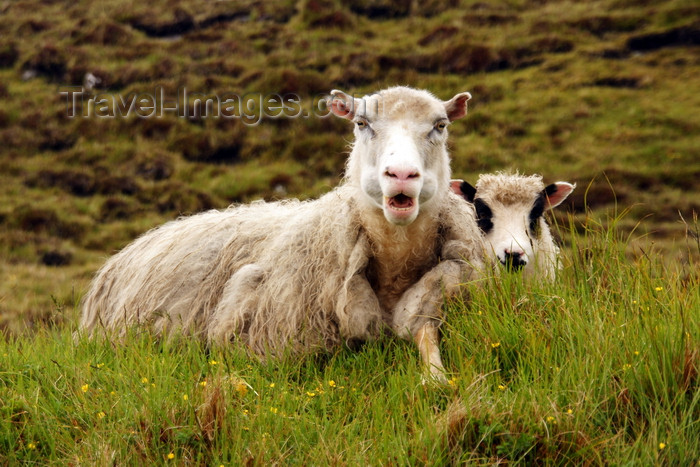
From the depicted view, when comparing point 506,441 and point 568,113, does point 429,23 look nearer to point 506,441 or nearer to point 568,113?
point 568,113

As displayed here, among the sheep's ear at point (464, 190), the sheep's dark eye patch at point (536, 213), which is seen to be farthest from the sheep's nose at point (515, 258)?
the sheep's ear at point (464, 190)

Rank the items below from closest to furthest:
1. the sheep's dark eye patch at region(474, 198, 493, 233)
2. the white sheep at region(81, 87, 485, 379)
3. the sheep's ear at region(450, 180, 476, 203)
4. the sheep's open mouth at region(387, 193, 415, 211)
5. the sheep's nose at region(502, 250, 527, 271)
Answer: the sheep's open mouth at region(387, 193, 415, 211), the white sheep at region(81, 87, 485, 379), the sheep's nose at region(502, 250, 527, 271), the sheep's dark eye patch at region(474, 198, 493, 233), the sheep's ear at region(450, 180, 476, 203)

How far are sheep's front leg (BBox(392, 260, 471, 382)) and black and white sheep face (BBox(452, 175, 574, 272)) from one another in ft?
2.67

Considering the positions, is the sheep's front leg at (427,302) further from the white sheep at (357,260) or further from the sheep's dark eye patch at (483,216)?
the sheep's dark eye patch at (483,216)

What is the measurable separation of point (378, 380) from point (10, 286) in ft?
37.3

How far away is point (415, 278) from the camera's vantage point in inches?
184

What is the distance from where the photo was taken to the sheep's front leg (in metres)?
4.25

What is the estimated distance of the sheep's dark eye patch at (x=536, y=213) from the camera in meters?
5.78

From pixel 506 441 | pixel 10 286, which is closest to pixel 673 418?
pixel 506 441

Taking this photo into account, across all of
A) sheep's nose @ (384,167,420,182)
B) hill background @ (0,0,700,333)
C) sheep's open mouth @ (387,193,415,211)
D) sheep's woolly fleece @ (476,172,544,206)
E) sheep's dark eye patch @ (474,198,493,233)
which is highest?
sheep's nose @ (384,167,420,182)

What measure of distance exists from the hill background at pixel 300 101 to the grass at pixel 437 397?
8938 mm

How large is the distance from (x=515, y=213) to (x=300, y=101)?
1838 cm

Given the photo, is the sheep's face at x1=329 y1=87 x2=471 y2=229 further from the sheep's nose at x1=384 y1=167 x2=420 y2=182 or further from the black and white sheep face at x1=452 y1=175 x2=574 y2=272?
the black and white sheep face at x1=452 y1=175 x2=574 y2=272

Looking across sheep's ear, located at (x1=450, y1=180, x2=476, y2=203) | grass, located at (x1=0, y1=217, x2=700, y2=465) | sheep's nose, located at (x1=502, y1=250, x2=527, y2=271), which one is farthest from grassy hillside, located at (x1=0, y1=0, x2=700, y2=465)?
sheep's ear, located at (x1=450, y1=180, x2=476, y2=203)
